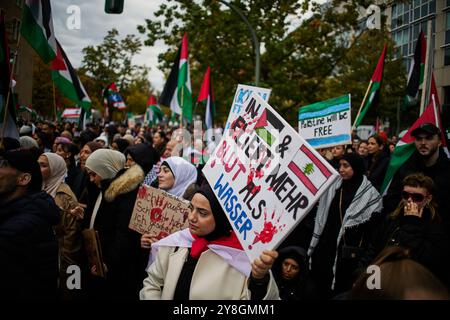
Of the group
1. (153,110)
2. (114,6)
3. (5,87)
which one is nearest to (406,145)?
(114,6)

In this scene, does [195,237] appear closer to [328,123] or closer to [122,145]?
[328,123]

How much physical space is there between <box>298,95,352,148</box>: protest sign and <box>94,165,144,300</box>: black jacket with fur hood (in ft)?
10.0

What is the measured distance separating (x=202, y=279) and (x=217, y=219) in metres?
0.38

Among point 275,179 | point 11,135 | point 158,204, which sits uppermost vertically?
point 11,135

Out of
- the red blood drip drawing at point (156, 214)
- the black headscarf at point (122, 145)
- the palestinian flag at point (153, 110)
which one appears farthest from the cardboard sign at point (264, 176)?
the palestinian flag at point (153, 110)

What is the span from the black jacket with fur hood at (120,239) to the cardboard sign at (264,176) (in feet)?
4.82

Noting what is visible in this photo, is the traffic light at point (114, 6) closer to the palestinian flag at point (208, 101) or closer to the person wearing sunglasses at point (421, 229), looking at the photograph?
the person wearing sunglasses at point (421, 229)

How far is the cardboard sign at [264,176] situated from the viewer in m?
2.25

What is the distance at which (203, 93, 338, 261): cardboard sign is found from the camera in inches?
88.7

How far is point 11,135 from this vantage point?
16.7 ft
